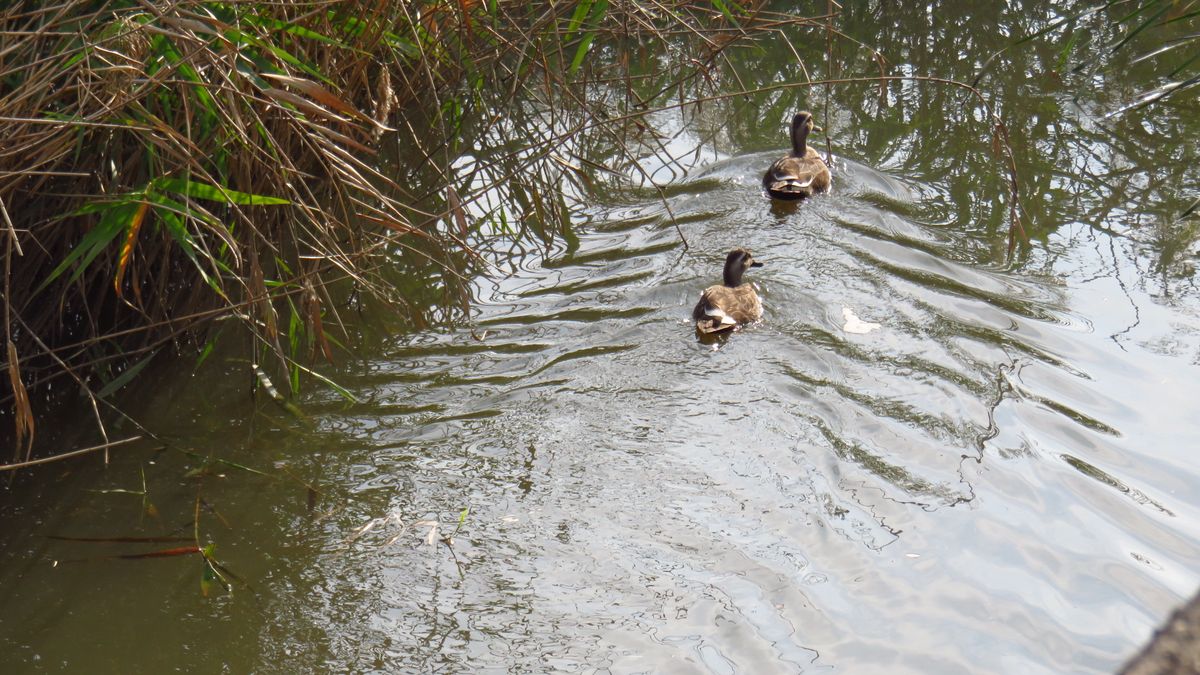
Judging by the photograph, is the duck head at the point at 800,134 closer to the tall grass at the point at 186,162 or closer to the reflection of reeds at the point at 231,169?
the reflection of reeds at the point at 231,169

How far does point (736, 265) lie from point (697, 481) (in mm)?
2307

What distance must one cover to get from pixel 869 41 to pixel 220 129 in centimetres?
807

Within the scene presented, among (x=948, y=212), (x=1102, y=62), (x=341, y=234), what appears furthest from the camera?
(x=1102, y=62)

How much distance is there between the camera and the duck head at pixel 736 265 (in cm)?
742

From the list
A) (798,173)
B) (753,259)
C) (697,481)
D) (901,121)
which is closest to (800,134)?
(798,173)

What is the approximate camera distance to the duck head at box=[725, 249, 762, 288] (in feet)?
24.3

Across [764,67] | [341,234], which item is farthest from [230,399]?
[764,67]

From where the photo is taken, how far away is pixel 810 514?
17.1 ft

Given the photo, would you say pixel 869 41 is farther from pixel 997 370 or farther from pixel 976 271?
pixel 997 370

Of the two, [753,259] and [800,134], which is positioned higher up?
[800,134]

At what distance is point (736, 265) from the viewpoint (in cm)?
748

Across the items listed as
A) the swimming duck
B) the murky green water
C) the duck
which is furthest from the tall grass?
the duck

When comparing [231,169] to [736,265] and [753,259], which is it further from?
[753,259]

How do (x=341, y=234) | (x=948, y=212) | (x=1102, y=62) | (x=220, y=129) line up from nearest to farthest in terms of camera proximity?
1. (x=220, y=129)
2. (x=341, y=234)
3. (x=948, y=212)
4. (x=1102, y=62)
